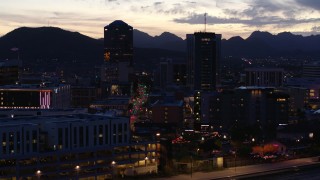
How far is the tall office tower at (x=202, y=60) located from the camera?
66.1 m

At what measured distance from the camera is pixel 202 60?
228 feet

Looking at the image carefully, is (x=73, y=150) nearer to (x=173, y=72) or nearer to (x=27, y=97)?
(x=27, y=97)

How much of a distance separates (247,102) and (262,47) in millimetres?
141320

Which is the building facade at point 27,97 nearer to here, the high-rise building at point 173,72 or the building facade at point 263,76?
the building facade at point 263,76

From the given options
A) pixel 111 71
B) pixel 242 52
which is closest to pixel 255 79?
pixel 111 71

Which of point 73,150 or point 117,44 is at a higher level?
point 117,44

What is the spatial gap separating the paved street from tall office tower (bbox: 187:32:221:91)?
42.6 meters

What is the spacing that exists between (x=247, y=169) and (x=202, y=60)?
161 feet

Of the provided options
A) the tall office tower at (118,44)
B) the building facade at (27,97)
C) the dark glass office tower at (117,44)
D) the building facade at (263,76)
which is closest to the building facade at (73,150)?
the building facade at (27,97)

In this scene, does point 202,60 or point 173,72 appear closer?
point 202,60

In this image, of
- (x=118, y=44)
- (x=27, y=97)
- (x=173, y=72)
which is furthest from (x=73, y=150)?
(x=118, y=44)

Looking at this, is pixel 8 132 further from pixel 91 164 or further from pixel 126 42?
pixel 126 42

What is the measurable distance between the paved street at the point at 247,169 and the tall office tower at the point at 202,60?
42.6m

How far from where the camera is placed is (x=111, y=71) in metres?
74.2
